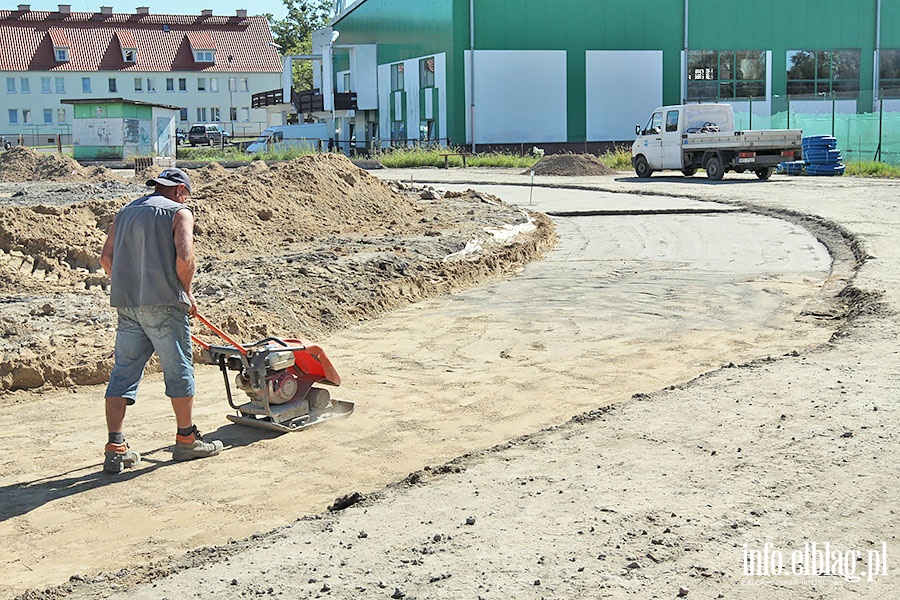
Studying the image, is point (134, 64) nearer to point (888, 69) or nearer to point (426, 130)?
point (426, 130)

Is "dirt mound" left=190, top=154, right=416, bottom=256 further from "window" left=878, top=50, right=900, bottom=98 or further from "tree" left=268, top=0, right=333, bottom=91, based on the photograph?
"tree" left=268, top=0, right=333, bottom=91

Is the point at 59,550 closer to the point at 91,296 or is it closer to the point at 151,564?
the point at 151,564

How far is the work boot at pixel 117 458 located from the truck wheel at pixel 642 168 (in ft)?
101

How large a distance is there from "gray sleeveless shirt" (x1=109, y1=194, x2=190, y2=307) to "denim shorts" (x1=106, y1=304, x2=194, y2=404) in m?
0.08

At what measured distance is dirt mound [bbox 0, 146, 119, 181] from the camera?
32.2 metres

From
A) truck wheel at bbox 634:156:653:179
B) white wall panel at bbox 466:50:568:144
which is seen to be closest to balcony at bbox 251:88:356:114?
white wall panel at bbox 466:50:568:144

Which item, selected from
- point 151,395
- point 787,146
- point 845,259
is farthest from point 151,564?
point 787,146

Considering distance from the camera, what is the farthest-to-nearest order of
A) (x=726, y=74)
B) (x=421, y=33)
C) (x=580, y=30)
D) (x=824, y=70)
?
(x=421, y=33) → (x=824, y=70) → (x=726, y=74) → (x=580, y=30)

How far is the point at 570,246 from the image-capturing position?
57.9 feet

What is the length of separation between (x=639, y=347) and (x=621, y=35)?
147ft

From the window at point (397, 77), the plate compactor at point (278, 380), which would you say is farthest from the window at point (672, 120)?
the plate compactor at point (278, 380)

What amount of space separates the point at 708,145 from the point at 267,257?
73.6ft

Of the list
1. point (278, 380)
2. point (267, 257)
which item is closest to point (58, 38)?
point (267, 257)

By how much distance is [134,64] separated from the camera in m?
89.8
